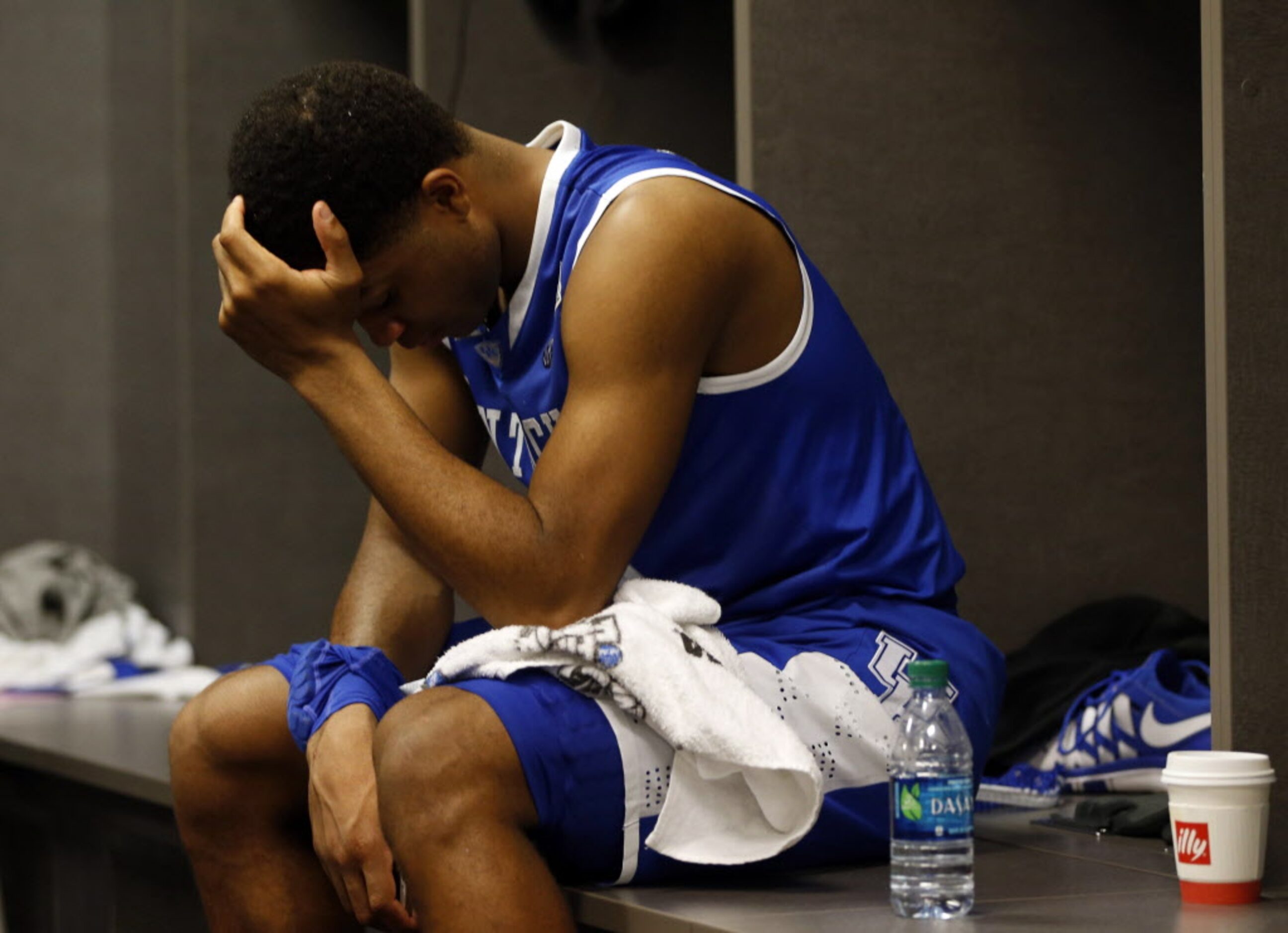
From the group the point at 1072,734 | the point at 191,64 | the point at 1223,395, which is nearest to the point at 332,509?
the point at 191,64

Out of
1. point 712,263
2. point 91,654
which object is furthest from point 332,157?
point 91,654

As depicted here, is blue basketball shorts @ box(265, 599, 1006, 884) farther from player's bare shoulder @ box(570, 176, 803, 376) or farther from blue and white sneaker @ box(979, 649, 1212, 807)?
blue and white sneaker @ box(979, 649, 1212, 807)

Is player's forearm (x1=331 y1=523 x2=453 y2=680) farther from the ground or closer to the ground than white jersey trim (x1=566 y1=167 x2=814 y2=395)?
closer to the ground

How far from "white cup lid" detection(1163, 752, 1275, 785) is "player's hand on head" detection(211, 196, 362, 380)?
2.42 ft

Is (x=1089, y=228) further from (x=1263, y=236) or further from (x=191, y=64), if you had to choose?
(x=191, y=64)

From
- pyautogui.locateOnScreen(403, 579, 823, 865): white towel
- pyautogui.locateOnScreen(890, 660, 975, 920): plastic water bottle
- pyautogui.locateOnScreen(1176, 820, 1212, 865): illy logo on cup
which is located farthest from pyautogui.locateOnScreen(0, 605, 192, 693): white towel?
pyautogui.locateOnScreen(1176, 820, 1212, 865): illy logo on cup

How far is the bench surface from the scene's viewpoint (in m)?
1.22

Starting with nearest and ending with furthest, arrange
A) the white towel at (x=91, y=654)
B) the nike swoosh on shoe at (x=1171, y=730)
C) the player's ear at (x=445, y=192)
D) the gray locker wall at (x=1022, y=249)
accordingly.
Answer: the player's ear at (x=445, y=192) → the nike swoosh on shoe at (x=1171, y=730) → the gray locker wall at (x=1022, y=249) → the white towel at (x=91, y=654)

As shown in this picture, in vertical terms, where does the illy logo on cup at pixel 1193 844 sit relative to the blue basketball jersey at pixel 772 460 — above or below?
below

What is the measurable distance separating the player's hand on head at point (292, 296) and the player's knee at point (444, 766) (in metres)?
0.35

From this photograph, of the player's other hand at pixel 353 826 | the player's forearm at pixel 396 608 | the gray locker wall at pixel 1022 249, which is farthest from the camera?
the gray locker wall at pixel 1022 249

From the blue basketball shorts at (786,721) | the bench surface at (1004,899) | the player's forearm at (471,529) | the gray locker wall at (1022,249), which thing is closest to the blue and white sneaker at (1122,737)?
the bench surface at (1004,899)

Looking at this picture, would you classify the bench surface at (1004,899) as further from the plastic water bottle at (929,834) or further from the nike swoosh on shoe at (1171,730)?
the nike swoosh on shoe at (1171,730)

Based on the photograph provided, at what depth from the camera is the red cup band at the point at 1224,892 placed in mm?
1300
